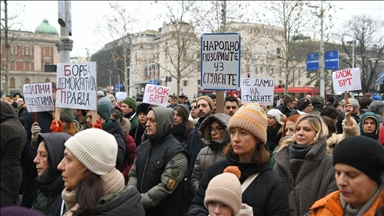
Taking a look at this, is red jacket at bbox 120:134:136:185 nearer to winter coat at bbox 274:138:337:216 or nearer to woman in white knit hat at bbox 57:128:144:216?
winter coat at bbox 274:138:337:216

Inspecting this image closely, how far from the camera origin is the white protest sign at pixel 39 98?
Answer: 21.3 ft

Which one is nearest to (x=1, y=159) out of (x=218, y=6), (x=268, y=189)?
(x=268, y=189)

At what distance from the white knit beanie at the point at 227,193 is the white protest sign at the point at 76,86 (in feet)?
10.7

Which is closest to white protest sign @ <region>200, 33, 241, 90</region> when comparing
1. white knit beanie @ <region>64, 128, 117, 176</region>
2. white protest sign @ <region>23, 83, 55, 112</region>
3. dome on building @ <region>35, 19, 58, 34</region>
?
white protest sign @ <region>23, 83, 55, 112</region>

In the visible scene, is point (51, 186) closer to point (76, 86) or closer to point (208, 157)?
point (208, 157)

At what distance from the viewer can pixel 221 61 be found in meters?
5.95

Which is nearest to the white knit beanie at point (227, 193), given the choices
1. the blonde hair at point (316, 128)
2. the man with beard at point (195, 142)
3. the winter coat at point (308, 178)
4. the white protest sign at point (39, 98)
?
the winter coat at point (308, 178)

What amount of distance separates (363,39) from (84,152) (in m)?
48.4

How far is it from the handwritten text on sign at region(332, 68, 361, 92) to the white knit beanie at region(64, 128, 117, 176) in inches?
245

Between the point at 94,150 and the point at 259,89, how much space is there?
19.8 feet

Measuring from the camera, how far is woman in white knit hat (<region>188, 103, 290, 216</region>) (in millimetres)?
3094

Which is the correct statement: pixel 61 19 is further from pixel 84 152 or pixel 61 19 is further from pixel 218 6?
pixel 218 6

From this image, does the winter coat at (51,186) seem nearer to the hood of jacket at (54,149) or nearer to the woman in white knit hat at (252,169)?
the hood of jacket at (54,149)

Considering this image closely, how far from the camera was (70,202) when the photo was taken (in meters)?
2.80
